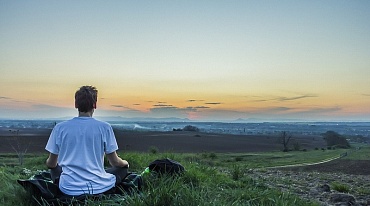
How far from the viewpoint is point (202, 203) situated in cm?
410

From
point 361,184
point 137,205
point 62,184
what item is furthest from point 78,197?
point 361,184

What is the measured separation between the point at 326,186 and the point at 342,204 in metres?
1.70

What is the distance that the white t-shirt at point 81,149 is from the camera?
4957 millimetres

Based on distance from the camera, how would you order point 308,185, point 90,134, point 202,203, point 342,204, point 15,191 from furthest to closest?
point 308,185 < point 342,204 < point 15,191 < point 90,134 < point 202,203

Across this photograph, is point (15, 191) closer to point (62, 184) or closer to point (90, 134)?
point (62, 184)

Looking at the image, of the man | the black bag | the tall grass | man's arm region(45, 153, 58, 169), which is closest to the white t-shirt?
the man

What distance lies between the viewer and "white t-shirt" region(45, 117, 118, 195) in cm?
496

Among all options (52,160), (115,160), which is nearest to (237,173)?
(115,160)

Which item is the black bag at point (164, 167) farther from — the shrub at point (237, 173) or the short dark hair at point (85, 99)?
the shrub at point (237, 173)

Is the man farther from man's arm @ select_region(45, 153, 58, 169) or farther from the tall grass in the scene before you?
the tall grass

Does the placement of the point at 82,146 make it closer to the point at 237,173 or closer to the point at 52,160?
the point at 52,160

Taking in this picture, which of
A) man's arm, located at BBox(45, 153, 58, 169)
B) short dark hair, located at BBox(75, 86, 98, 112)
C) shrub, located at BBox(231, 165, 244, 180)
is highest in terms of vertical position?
short dark hair, located at BBox(75, 86, 98, 112)

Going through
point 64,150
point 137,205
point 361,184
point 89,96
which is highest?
point 89,96

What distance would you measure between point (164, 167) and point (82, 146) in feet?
7.14
